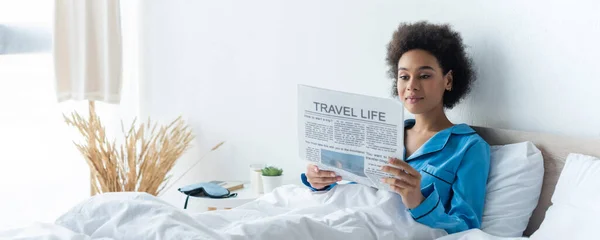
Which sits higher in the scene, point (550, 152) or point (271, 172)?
point (550, 152)

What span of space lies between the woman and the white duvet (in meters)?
0.07

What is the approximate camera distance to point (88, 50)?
3.61 m

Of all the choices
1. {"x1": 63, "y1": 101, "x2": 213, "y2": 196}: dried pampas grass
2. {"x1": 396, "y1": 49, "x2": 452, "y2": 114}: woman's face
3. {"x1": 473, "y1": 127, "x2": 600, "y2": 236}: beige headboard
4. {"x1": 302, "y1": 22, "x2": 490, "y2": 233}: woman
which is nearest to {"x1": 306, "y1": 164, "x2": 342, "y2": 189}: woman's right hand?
{"x1": 302, "y1": 22, "x2": 490, "y2": 233}: woman

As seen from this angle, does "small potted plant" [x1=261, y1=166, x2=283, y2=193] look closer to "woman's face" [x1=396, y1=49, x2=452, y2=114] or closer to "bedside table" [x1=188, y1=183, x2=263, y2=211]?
"bedside table" [x1=188, y1=183, x2=263, y2=211]

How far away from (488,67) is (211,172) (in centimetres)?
182

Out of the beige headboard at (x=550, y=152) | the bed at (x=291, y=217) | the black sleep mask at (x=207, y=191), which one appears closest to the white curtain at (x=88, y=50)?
the black sleep mask at (x=207, y=191)

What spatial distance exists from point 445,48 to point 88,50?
1981 mm

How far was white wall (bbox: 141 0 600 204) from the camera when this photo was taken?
2.16 m

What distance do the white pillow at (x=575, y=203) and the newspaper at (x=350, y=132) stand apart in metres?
0.45

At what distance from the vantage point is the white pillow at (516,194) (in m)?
2.12

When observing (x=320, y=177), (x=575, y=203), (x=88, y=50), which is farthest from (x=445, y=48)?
(x=88, y=50)

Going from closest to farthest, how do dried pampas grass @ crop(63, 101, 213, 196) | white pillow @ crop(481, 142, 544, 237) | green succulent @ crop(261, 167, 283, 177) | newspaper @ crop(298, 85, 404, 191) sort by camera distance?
newspaper @ crop(298, 85, 404, 191)
white pillow @ crop(481, 142, 544, 237)
green succulent @ crop(261, 167, 283, 177)
dried pampas grass @ crop(63, 101, 213, 196)

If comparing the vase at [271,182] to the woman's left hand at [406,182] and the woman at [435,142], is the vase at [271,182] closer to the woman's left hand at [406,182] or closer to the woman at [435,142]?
the woman at [435,142]

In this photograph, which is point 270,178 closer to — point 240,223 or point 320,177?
point 320,177
